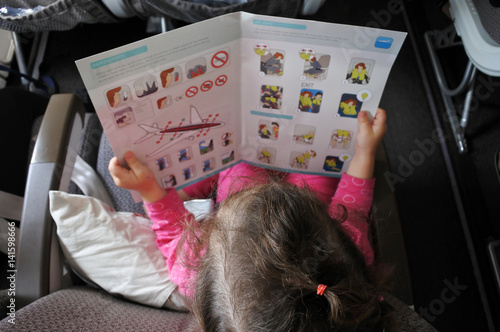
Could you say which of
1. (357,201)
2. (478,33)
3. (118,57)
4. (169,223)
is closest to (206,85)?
(118,57)

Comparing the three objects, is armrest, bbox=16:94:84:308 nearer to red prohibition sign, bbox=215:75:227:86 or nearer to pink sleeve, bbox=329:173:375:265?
red prohibition sign, bbox=215:75:227:86

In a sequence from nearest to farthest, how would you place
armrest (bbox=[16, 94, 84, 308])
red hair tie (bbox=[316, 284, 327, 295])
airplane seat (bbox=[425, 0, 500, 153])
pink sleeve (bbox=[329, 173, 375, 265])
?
red hair tie (bbox=[316, 284, 327, 295]) < armrest (bbox=[16, 94, 84, 308]) < pink sleeve (bbox=[329, 173, 375, 265]) < airplane seat (bbox=[425, 0, 500, 153])

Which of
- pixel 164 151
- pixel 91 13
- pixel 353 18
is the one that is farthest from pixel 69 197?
pixel 353 18

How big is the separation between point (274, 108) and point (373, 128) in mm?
212

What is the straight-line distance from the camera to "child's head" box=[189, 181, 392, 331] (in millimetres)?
487

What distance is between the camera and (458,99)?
150 cm

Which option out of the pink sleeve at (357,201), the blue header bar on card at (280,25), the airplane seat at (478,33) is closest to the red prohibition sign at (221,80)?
the blue header bar on card at (280,25)

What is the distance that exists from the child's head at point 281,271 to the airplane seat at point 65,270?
153 mm

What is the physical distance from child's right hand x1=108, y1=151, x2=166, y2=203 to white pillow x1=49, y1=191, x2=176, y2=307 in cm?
9

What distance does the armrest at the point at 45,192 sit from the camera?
27.7 inches

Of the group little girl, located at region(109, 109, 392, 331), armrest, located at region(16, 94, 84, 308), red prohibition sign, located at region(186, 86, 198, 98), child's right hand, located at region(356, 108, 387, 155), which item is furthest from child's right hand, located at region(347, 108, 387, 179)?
armrest, located at region(16, 94, 84, 308)

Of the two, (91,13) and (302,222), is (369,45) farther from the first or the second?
(91,13)

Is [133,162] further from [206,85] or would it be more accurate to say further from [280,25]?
[280,25]

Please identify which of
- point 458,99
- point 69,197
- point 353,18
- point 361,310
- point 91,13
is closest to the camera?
point 361,310
